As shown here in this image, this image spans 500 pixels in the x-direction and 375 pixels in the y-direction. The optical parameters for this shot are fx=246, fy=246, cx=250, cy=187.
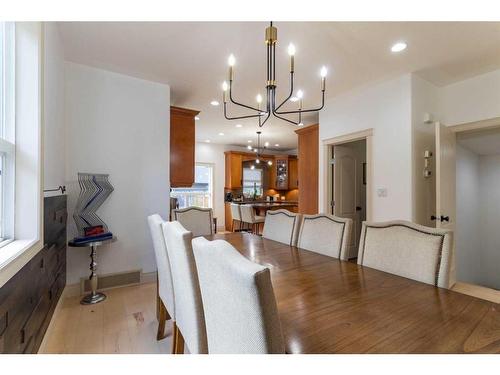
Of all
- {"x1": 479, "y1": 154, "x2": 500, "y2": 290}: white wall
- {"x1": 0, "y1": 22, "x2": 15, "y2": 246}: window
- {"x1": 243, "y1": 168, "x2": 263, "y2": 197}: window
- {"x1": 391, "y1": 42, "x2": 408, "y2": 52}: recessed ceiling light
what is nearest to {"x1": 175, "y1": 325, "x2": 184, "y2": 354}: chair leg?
{"x1": 0, "y1": 22, "x2": 15, "y2": 246}: window

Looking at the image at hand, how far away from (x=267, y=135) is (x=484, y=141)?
13.0ft

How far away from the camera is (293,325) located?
0.89 m

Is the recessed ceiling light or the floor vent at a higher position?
the recessed ceiling light

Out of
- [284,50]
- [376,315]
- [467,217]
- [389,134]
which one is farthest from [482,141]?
[376,315]

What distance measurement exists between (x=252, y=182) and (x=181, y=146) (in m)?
4.02

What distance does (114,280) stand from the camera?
2896 millimetres

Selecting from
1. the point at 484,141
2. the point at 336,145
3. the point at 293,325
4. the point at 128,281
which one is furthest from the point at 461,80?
the point at 128,281

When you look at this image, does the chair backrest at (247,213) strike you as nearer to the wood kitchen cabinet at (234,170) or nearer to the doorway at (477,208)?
the wood kitchen cabinet at (234,170)

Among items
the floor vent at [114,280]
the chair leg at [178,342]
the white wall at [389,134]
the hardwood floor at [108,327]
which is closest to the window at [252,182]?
the white wall at [389,134]

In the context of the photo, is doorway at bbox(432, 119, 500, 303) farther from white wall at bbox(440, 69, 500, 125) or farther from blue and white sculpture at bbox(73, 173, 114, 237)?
blue and white sculpture at bbox(73, 173, 114, 237)

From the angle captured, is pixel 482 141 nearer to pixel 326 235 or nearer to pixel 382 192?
pixel 382 192

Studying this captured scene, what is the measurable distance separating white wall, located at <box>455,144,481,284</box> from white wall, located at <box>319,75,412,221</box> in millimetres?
1409

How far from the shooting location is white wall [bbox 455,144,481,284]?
372cm
